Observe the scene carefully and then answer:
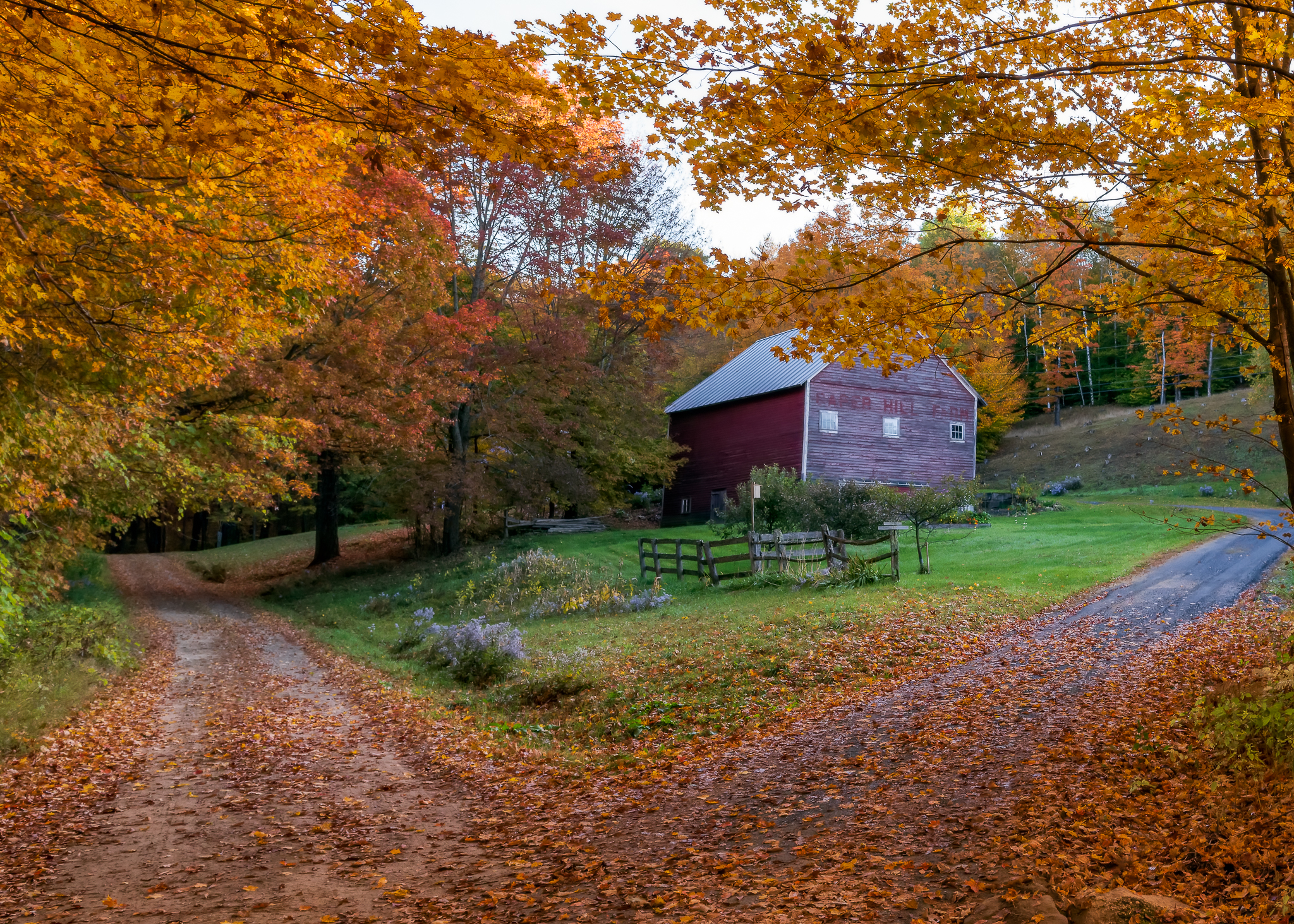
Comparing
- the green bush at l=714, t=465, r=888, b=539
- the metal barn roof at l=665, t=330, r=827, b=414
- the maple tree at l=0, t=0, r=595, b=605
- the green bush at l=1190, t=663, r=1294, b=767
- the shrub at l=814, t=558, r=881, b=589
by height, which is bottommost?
the shrub at l=814, t=558, r=881, b=589

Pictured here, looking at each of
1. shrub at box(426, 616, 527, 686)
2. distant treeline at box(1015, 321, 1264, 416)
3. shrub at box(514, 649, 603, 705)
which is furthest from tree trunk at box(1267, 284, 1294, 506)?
distant treeline at box(1015, 321, 1264, 416)

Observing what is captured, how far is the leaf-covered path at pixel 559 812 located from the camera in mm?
5082

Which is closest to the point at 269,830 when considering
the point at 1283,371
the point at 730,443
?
the point at 1283,371

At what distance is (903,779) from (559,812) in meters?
2.83

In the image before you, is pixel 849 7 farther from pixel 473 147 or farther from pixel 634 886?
pixel 634 886

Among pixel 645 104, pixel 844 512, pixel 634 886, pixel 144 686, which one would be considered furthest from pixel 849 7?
pixel 844 512

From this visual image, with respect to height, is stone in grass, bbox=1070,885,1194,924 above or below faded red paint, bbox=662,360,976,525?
below

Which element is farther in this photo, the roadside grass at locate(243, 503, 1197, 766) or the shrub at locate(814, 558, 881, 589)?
the shrub at locate(814, 558, 881, 589)

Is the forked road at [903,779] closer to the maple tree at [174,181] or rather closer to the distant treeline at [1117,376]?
the maple tree at [174,181]

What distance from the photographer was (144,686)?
1241cm

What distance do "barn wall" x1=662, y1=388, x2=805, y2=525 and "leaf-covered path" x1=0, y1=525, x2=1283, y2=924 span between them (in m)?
22.8

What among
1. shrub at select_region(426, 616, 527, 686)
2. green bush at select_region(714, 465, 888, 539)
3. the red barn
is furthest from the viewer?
the red barn

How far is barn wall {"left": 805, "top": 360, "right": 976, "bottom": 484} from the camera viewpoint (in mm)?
34188

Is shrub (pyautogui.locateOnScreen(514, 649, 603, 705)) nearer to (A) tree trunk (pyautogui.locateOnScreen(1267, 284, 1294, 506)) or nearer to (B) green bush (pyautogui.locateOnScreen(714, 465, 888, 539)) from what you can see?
(A) tree trunk (pyautogui.locateOnScreen(1267, 284, 1294, 506))
